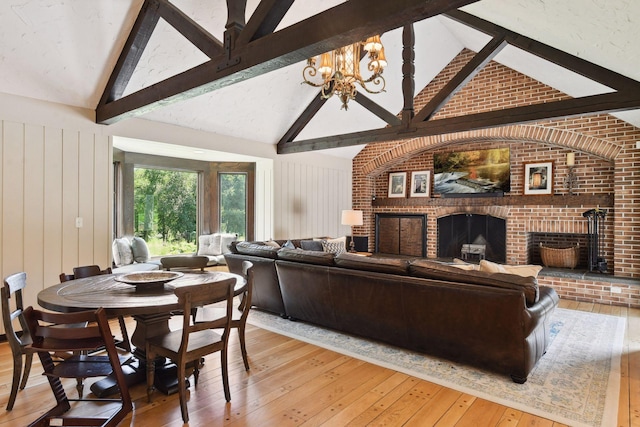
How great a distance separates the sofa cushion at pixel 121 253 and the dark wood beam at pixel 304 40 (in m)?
3.48

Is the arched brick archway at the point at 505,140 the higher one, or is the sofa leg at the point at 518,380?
the arched brick archway at the point at 505,140

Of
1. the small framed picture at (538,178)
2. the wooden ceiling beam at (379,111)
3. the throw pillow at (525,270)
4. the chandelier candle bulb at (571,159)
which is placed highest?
the wooden ceiling beam at (379,111)

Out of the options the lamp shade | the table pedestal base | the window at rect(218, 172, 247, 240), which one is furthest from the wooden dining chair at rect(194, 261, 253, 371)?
the window at rect(218, 172, 247, 240)

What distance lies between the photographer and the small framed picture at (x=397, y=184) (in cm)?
800

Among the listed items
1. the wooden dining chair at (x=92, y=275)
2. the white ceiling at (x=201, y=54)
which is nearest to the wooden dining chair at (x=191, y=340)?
the wooden dining chair at (x=92, y=275)

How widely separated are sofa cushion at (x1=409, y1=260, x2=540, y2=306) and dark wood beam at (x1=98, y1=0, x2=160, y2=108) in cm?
346

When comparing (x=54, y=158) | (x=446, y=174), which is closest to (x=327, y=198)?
(x=446, y=174)

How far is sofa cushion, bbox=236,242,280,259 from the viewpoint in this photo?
4301 mm

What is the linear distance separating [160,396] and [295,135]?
500 centimetres

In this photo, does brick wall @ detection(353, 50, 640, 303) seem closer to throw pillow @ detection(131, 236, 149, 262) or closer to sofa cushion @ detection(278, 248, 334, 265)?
sofa cushion @ detection(278, 248, 334, 265)

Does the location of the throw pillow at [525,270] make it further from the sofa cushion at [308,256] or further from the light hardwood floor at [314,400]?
the sofa cushion at [308,256]

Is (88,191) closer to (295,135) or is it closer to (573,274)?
(295,135)

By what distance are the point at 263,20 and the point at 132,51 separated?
6.89ft

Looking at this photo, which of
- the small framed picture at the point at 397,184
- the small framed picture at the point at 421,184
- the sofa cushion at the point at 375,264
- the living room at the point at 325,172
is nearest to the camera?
the sofa cushion at the point at 375,264
